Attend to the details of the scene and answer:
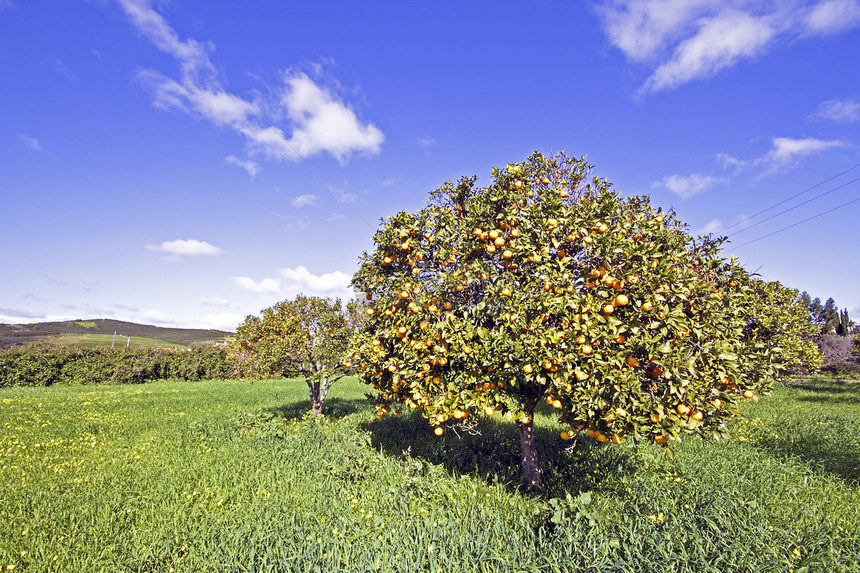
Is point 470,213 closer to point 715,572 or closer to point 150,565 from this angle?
point 715,572

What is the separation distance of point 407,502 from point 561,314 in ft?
11.6

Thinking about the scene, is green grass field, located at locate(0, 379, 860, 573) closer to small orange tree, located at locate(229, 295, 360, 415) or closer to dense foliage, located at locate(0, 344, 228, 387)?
small orange tree, located at locate(229, 295, 360, 415)

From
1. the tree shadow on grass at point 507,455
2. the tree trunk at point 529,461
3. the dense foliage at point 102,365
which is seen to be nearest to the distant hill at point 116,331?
the dense foliage at point 102,365

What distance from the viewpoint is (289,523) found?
5.14 meters

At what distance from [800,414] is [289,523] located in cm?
1697

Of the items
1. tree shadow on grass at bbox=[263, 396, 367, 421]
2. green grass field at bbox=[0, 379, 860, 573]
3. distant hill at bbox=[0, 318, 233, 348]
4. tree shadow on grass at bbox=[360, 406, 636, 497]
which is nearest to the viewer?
green grass field at bbox=[0, 379, 860, 573]

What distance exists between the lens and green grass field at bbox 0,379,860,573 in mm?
4277

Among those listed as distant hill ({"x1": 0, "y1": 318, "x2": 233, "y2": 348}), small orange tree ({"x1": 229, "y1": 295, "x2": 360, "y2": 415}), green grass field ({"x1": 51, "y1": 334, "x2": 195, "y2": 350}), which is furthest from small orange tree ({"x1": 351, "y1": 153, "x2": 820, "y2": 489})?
distant hill ({"x1": 0, "y1": 318, "x2": 233, "y2": 348})

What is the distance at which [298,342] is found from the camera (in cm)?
1109

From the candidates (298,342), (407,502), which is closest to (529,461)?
(407,502)

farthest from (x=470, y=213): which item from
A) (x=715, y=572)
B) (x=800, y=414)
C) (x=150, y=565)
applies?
(x=800, y=414)

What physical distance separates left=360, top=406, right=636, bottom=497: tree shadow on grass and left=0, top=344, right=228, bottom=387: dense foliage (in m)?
22.1

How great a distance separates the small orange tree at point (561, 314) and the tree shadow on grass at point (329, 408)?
8577 millimetres

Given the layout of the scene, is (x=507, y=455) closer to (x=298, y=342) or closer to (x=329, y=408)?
(x=298, y=342)
